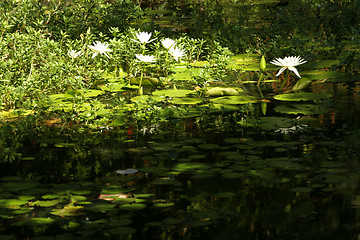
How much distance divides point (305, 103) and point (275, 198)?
224cm

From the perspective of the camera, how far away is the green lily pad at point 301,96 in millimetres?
4570

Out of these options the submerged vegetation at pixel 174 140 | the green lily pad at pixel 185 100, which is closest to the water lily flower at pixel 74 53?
the submerged vegetation at pixel 174 140

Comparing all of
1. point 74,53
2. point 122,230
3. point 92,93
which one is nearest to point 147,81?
point 92,93

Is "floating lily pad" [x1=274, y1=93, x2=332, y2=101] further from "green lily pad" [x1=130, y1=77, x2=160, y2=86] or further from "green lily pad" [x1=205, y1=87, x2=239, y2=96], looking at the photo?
"green lily pad" [x1=130, y1=77, x2=160, y2=86]

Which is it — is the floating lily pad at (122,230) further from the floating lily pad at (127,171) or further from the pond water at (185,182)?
the floating lily pad at (127,171)

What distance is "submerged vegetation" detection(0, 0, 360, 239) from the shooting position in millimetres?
2270

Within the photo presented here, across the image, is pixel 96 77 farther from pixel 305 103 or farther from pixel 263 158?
pixel 263 158

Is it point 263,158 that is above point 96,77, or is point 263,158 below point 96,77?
below

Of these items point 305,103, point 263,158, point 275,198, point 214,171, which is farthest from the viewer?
point 305,103

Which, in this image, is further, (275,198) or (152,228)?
(275,198)

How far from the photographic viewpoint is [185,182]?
276cm

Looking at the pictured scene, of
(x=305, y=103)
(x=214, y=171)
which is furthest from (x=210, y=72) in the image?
(x=214, y=171)

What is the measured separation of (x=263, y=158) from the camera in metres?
3.12

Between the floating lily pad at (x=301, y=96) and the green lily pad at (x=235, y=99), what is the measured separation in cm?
23
